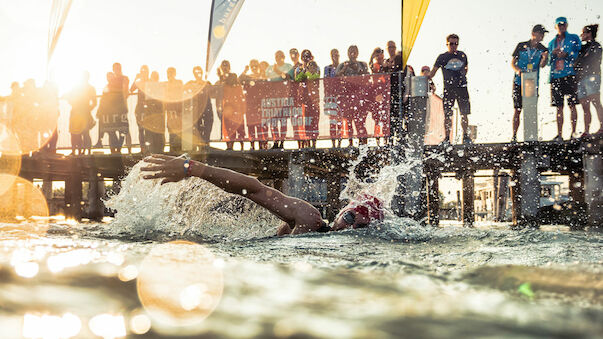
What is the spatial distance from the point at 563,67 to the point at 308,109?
4223 mm

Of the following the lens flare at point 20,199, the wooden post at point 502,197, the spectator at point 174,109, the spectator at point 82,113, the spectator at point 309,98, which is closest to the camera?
the spectator at point 309,98

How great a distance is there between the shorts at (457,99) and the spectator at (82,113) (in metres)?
7.26

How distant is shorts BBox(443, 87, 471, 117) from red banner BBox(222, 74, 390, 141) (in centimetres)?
97

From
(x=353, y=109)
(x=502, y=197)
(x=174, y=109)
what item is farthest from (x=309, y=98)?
(x=502, y=197)

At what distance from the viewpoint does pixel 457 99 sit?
8000 millimetres

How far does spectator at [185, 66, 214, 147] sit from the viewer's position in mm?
9391

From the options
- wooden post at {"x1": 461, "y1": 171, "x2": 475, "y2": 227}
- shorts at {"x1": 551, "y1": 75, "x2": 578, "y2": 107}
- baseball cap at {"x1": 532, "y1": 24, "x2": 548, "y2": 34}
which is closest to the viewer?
shorts at {"x1": 551, "y1": 75, "x2": 578, "y2": 107}

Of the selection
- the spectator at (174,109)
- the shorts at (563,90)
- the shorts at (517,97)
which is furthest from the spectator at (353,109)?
the spectator at (174,109)

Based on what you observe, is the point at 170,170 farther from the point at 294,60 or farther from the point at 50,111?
the point at 50,111

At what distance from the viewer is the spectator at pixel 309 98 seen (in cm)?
858

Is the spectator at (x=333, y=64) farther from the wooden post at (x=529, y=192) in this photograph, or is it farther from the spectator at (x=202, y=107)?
the wooden post at (x=529, y=192)

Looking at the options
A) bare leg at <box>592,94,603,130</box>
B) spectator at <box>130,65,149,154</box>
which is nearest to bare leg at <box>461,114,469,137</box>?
bare leg at <box>592,94,603,130</box>

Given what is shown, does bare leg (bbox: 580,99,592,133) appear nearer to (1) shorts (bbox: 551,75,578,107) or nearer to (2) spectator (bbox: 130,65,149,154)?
(1) shorts (bbox: 551,75,578,107)

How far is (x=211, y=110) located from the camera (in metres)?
9.38
